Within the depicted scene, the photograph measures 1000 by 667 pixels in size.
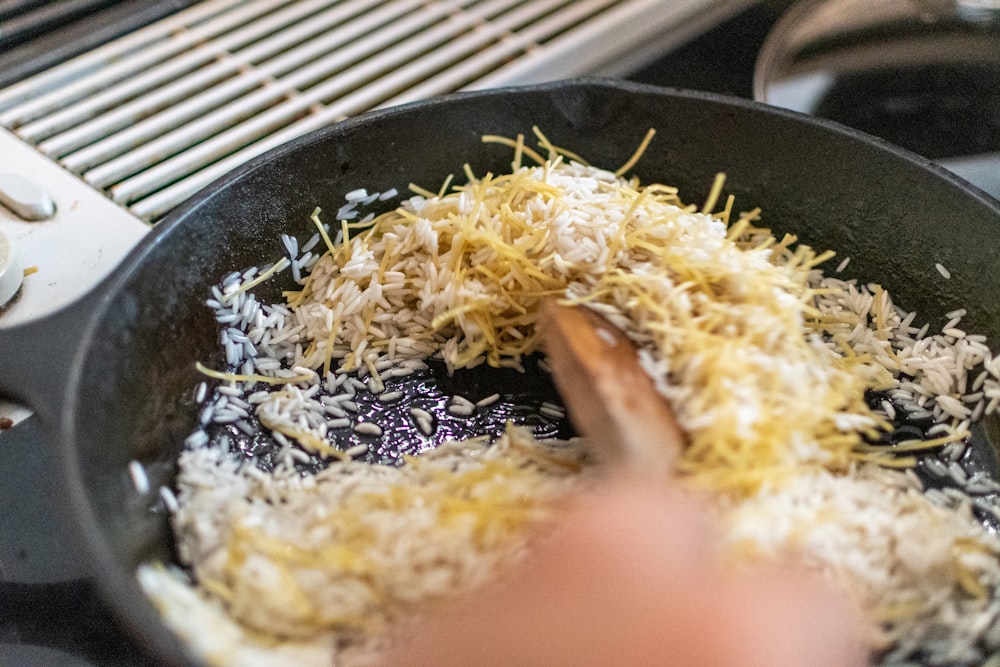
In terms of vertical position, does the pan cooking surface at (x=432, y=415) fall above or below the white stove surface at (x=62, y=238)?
below

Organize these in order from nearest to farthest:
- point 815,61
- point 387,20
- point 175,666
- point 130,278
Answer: point 175,666, point 130,278, point 815,61, point 387,20

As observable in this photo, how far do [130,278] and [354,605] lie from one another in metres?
0.53

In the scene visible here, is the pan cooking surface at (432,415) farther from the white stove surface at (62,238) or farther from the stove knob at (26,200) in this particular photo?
the stove knob at (26,200)

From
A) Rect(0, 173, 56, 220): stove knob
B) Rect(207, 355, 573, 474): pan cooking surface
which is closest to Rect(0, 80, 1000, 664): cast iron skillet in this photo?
Rect(207, 355, 573, 474): pan cooking surface

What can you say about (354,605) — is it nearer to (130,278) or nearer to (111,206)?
(130,278)

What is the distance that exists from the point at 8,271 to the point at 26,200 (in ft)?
0.67

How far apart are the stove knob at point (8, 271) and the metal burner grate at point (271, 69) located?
0.22 m

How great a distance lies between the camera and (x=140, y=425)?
102cm

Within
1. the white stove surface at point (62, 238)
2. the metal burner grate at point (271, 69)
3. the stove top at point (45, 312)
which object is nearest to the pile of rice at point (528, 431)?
the stove top at point (45, 312)

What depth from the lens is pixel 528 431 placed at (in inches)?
45.1

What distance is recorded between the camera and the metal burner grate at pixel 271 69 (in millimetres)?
1502

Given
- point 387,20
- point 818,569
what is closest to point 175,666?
point 818,569

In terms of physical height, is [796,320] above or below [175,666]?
above

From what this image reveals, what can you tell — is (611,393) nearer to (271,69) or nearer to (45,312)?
(45,312)
